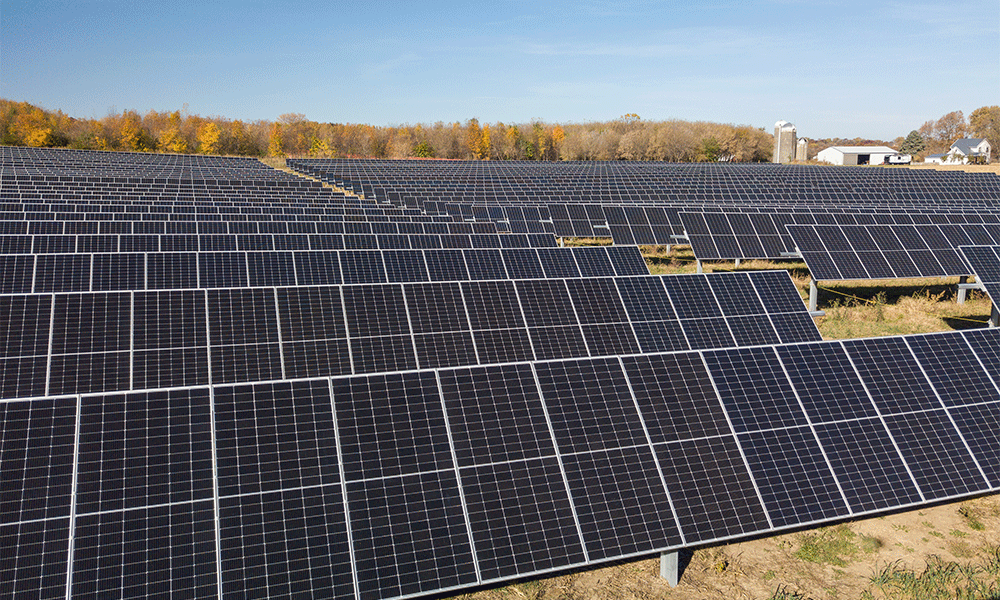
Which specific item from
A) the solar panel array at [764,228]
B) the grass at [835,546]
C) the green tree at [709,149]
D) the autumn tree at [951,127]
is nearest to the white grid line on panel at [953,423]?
the grass at [835,546]

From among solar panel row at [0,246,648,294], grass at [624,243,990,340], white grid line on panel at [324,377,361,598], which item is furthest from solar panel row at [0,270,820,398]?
grass at [624,243,990,340]

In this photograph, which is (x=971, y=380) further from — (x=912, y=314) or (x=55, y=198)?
(x=55, y=198)

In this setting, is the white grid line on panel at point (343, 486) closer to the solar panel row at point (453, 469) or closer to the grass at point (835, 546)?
the solar panel row at point (453, 469)

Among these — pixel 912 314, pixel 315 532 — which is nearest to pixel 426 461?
pixel 315 532

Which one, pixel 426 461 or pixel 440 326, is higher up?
pixel 440 326

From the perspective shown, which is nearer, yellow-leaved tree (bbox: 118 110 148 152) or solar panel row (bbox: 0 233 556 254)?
solar panel row (bbox: 0 233 556 254)

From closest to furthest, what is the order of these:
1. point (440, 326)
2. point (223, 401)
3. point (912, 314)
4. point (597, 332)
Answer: point (223, 401), point (440, 326), point (597, 332), point (912, 314)

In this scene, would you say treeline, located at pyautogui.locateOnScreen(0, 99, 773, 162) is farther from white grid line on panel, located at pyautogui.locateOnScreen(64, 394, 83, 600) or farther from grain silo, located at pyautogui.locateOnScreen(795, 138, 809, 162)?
white grid line on panel, located at pyautogui.locateOnScreen(64, 394, 83, 600)
